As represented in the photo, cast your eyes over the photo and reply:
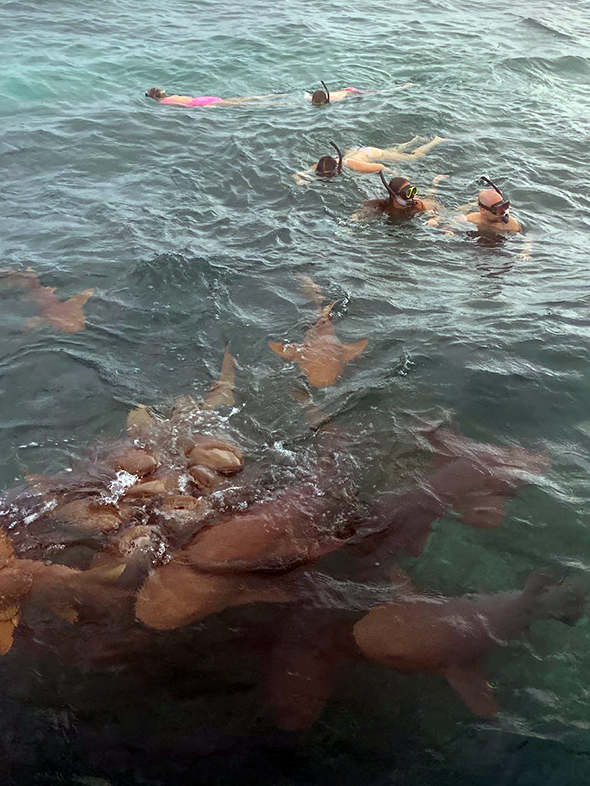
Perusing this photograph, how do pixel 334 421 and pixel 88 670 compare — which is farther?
pixel 334 421

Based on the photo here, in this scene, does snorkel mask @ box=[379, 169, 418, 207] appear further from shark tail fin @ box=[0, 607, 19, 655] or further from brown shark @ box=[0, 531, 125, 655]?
shark tail fin @ box=[0, 607, 19, 655]

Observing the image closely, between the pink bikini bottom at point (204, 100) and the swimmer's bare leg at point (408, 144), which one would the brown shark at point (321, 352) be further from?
the pink bikini bottom at point (204, 100)

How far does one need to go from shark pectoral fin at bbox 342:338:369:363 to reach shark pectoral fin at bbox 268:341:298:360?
53cm

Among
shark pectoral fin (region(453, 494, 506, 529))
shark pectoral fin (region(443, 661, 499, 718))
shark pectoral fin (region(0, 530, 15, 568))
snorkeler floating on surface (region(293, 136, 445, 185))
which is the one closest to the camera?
shark pectoral fin (region(443, 661, 499, 718))

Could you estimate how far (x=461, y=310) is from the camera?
25.7 ft

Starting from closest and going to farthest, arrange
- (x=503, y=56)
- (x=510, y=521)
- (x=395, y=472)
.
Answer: (x=510, y=521) < (x=395, y=472) < (x=503, y=56)

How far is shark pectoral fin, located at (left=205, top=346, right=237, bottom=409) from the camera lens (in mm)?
6375

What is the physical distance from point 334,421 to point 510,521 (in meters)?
1.80

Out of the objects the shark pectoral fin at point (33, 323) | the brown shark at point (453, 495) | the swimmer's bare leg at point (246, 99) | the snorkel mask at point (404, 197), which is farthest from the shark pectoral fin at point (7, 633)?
the swimmer's bare leg at point (246, 99)

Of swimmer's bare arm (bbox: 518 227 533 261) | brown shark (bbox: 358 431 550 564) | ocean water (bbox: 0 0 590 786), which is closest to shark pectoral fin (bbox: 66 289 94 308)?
ocean water (bbox: 0 0 590 786)

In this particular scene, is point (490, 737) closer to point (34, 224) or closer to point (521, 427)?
point (521, 427)

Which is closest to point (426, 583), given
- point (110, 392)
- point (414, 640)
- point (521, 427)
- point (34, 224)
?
point (414, 640)

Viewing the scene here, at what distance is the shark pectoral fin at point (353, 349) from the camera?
699 centimetres

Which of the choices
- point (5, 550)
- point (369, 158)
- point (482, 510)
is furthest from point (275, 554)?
point (369, 158)
